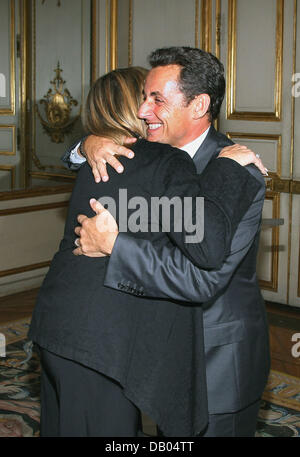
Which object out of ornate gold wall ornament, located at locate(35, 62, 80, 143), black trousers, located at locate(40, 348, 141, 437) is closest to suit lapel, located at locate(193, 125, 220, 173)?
black trousers, located at locate(40, 348, 141, 437)

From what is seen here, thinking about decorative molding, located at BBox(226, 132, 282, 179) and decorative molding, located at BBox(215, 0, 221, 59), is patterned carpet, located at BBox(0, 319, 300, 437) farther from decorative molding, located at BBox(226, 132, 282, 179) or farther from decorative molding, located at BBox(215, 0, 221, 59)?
decorative molding, located at BBox(215, 0, 221, 59)

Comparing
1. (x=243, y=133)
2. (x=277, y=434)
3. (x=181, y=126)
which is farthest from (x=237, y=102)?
(x=181, y=126)

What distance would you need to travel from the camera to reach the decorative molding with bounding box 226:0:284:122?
4676 mm

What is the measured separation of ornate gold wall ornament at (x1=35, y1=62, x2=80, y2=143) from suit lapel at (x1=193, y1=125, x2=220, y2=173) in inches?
186

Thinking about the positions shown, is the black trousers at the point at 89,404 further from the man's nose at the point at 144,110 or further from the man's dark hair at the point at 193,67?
the man's dark hair at the point at 193,67

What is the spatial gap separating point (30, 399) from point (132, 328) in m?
1.97

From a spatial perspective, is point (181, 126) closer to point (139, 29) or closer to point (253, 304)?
point (253, 304)

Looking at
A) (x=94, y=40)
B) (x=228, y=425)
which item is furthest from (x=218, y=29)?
(x=228, y=425)

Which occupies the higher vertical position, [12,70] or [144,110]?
[12,70]

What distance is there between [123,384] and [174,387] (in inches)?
5.6

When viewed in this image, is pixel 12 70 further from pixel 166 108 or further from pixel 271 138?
pixel 166 108

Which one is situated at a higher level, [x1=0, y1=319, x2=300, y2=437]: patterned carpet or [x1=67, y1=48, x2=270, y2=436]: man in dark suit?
[x1=67, y1=48, x2=270, y2=436]: man in dark suit

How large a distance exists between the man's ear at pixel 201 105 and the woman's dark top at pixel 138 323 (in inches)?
11.2

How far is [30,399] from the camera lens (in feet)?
10.5
